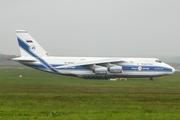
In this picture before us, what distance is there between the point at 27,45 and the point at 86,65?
825cm

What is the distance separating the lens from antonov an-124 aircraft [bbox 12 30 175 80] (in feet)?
149

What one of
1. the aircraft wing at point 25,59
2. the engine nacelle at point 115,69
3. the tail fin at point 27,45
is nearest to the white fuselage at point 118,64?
the aircraft wing at point 25,59

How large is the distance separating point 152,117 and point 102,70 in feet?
103

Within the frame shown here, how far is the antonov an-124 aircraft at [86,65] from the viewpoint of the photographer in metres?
45.4

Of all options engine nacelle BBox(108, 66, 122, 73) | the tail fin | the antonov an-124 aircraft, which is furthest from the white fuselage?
the tail fin

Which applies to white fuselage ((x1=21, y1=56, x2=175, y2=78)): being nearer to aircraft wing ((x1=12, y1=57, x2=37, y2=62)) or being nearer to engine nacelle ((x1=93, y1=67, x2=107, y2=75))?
aircraft wing ((x1=12, y1=57, x2=37, y2=62))

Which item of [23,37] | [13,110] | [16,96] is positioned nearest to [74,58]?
[23,37]

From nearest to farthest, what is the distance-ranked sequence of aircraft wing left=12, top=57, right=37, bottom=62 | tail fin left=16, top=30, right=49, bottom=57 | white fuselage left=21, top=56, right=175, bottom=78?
aircraft wing left=12, top=57, right=37, bottom=62 → white fuselage left=21, top=56, right=175, bottom=78 → tail fin left=16, top=30, right=49, bottom=57

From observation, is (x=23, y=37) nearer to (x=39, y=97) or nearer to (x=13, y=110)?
(x=39, y=97)

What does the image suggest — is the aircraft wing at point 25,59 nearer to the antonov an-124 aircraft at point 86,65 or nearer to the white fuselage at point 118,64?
the antonov an-124 aircraft at point 86,65

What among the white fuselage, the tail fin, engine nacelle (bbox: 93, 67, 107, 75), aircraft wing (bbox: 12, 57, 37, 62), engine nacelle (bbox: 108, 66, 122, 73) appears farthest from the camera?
the tail fin

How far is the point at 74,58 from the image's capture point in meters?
46.3

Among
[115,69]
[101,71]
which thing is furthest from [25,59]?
[115,69]

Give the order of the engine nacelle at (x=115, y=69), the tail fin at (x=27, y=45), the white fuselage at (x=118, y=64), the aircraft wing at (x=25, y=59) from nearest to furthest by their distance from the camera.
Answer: the aircraft wing at (x=25, y=59) → the engine nacelle at (x=115, y=69) → the white fuselage at (x=118, y=64) → the tail fin at (x=27, y=45)
